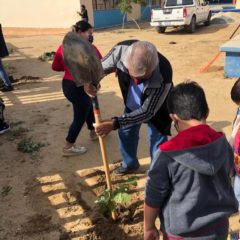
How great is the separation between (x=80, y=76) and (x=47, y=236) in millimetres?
1504

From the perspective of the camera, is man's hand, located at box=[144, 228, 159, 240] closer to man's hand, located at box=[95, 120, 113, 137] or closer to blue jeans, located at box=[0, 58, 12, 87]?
man's hand, located at box=[95, 120, 113, 137]

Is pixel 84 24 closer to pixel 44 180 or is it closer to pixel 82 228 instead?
pixel 44 180

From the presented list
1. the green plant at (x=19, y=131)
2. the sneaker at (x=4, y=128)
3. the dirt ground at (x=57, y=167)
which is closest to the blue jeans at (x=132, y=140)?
the dirt ground at (x=57, y=167)

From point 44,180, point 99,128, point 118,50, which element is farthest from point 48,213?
point 118,50

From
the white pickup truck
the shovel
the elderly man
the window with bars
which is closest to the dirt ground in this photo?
the elderly man

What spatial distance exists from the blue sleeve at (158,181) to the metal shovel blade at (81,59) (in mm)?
1268

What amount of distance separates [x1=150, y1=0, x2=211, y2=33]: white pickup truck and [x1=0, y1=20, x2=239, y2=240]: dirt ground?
24.4ft

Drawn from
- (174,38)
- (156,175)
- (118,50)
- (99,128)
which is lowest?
(174,38)

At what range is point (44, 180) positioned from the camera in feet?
13.1

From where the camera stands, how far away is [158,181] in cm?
169

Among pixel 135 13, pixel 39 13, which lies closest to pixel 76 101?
pixel 39 13

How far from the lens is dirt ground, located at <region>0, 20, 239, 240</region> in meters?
3.16

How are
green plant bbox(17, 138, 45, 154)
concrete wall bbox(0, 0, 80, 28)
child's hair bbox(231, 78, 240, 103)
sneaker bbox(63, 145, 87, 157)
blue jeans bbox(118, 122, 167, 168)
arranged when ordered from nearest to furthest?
child's hair bbox(231, 78, 240, 103) < blue jeans bbox(118, 122, 167, 168) < sneaker bbox(63, 145, 87, 157) < green plant bbox(17, 138, 45, 154) < concrete wall bbox(0, 0, 80, 28)

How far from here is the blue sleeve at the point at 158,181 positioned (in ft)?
5.40
